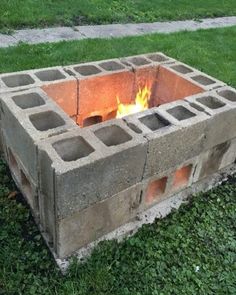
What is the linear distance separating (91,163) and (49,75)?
2.03m

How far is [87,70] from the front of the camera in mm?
5164

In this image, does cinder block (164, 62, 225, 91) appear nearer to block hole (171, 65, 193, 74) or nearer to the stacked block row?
block hole (171, 65, 193, 74)

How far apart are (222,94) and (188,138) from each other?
114 cm

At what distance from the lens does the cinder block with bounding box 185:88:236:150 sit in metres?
4.40

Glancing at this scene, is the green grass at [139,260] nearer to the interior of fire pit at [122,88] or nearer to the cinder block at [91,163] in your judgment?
the cinder block at [91,163]

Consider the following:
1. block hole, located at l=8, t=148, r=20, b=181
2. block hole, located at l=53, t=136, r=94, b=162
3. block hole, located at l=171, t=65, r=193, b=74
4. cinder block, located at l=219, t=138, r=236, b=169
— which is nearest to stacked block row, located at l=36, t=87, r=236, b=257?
block hole, located at l=53, t=136, r=94, b=162

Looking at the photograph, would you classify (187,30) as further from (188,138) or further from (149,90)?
(188,138)

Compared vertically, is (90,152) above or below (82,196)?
above

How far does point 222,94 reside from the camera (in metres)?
4.95

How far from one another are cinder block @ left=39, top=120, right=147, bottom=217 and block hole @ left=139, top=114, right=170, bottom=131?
0.38 m

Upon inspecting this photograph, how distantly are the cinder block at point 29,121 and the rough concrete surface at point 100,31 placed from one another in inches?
173

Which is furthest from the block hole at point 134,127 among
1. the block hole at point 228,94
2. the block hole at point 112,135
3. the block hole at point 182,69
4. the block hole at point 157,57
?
the block hole at point 157,57

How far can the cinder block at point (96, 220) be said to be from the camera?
141 inches

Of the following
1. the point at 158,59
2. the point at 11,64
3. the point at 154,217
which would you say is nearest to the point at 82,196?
the point at 154,217
